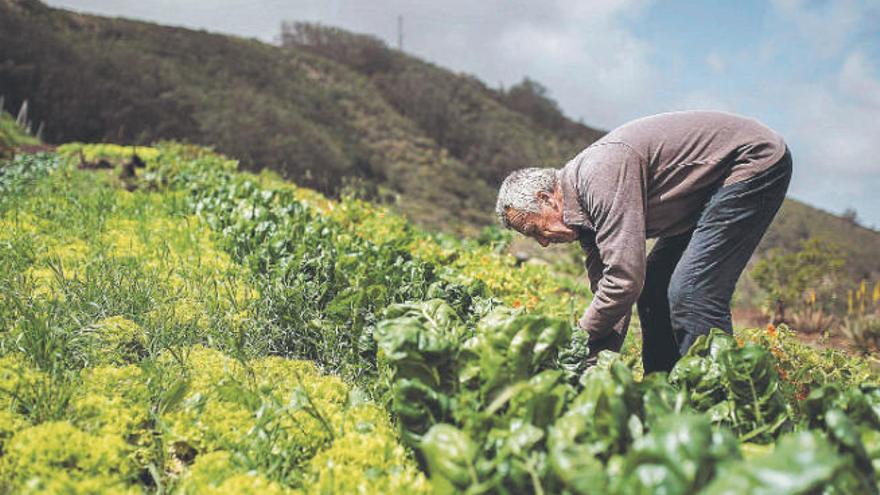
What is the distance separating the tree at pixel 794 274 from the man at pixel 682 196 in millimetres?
5755

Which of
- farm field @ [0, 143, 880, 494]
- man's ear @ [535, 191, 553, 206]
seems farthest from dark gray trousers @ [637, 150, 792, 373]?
man's ear @ [535, 191, 553, 206]

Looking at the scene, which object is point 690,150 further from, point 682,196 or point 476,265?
point 476,265

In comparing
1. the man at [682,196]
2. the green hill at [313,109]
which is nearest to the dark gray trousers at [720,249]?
the man at [682,196]

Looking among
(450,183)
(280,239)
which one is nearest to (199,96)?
(450,183)

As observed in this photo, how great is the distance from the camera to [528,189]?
9.00 ft

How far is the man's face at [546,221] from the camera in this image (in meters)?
2.75

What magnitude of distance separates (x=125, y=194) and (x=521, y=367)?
6597 millimetres

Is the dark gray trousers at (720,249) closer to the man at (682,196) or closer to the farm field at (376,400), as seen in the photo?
the man at (682,196)

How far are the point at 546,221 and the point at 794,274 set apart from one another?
21.1ft

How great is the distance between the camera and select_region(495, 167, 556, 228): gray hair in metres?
2.73

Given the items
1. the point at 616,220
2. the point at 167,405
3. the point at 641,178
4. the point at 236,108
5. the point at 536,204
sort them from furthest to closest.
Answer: the point at 236,108 < the point at 536,204 < the point at 641,178 < the point at 616,220 < the point at 167,405

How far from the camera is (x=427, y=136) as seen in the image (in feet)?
87.1

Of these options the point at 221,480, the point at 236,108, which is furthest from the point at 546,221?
the point at 236,108

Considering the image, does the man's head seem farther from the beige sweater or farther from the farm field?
the farm field
